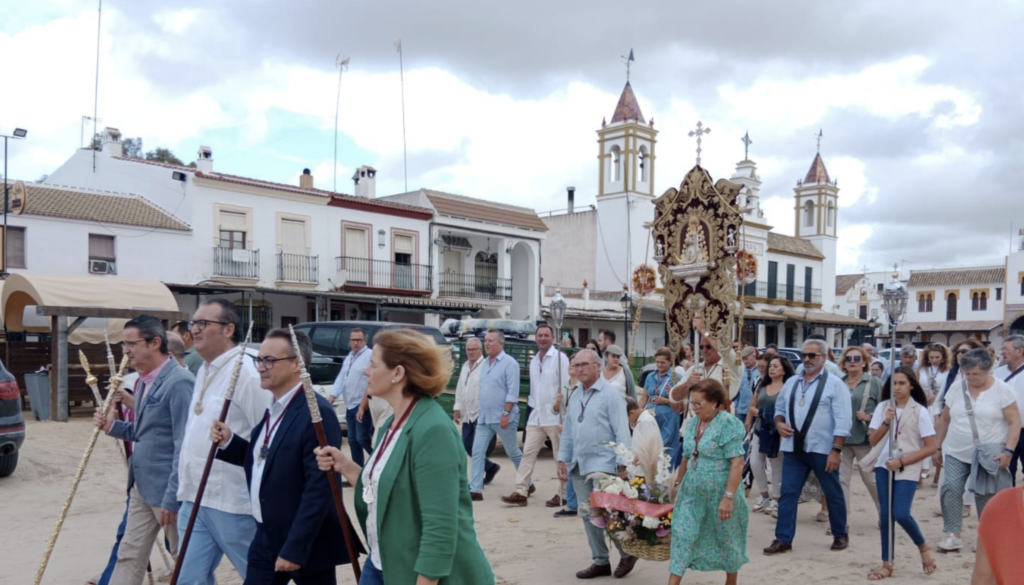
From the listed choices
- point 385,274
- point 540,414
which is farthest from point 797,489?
point 385,274

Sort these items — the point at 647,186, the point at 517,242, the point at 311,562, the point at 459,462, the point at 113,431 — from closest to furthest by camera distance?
the point at 459,462
the point at 311,562
the point at 113,431
the point at 517,242
the point at 647,186

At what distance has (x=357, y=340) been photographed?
9.44 metres

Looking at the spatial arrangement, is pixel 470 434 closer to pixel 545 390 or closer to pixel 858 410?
pixel 545 390

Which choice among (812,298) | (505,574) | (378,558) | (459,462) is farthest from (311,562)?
(812,298)

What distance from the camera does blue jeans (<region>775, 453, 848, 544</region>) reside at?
22.5 ft

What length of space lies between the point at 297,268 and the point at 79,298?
11892 mm

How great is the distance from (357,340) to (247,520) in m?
5.41

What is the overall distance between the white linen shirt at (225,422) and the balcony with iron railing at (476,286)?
28.1 m

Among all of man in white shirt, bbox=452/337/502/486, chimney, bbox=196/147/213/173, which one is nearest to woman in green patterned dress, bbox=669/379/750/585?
man in white shirt, bbox=452/337/502/486

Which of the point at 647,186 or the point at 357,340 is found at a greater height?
the point at 647,186

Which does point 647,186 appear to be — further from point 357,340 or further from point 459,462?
point 459,462

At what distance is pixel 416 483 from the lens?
2828mm

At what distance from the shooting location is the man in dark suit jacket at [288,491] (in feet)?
11.3

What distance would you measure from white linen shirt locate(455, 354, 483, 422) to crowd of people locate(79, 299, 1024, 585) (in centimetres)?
2
